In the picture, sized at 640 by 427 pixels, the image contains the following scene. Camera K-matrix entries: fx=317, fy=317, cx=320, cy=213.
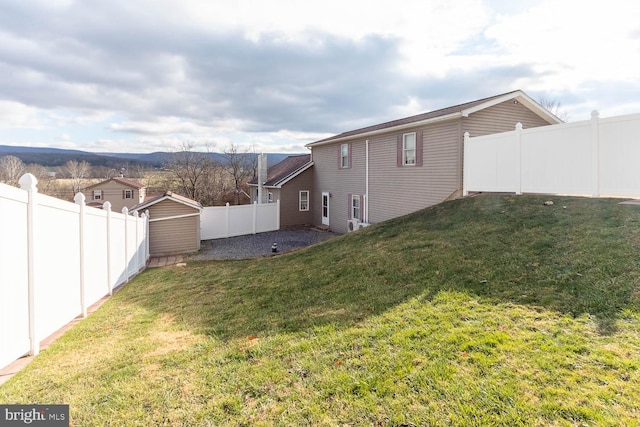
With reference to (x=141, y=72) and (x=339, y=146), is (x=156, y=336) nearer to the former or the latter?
(x=141, y=72)

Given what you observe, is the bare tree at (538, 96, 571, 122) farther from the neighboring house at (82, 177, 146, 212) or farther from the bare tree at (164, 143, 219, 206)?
the neighboring house at (82, 177, 146, 212)

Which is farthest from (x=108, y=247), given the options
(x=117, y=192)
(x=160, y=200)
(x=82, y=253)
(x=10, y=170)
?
(x=10, y=170)

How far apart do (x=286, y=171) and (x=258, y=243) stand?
25.9 ft

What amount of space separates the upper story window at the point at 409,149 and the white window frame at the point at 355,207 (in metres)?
4.00

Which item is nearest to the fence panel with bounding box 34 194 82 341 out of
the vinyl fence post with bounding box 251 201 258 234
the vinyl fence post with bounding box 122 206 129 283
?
the vinyl fence post with bounding box 122 206 129 283

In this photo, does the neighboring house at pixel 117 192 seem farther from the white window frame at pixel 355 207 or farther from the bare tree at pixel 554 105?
the bare tree at pixel 554 105

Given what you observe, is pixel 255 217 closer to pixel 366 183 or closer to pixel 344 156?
pixel 344 156

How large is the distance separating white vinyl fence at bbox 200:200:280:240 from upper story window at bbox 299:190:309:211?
1660 mm

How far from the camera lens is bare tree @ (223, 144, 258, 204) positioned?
36581mm

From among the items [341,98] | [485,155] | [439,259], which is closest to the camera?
[439,259]

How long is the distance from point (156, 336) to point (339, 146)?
15328 millimetres

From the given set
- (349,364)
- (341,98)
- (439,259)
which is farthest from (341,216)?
(349,364)

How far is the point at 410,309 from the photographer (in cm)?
400

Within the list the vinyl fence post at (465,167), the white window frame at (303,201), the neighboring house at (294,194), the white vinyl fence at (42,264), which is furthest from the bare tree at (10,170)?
the vinyl fence post at (465,167)
